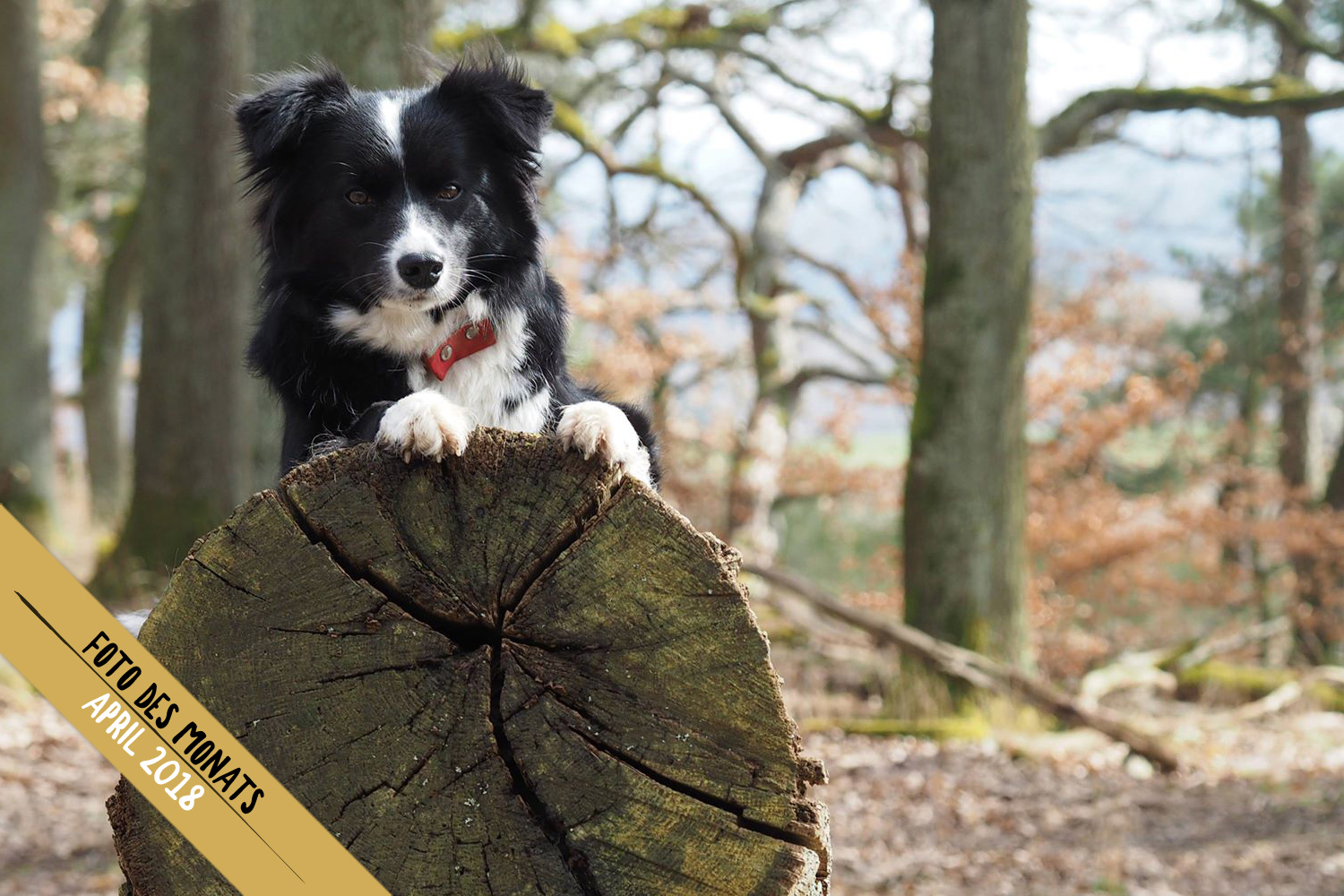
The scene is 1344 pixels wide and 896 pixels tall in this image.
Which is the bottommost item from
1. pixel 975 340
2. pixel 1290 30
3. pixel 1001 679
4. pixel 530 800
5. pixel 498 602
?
pixel 1001 679

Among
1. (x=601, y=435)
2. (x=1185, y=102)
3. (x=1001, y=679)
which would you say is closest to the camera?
(x=601, y=435)

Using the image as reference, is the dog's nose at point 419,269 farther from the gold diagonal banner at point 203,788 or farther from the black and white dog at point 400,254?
the gold diagonal banner at point 203,788

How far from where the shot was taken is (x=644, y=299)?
50.0 ft

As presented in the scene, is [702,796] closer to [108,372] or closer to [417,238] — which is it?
[417,238]

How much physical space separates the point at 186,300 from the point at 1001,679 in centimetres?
821

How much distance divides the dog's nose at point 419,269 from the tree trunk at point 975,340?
21.0 feet

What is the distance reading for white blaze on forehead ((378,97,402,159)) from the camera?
3.08 m

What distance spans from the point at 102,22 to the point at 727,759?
1857cm

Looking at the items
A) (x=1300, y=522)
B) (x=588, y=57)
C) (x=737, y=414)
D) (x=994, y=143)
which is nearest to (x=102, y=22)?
(x=588, y=57)

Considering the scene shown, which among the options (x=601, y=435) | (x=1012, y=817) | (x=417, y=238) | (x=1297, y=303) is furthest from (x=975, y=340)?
(x=1297, y=303)

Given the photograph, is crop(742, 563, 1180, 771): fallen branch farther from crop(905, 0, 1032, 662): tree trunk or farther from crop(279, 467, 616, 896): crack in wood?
crop(279, 467, 616, 896): crack in wood

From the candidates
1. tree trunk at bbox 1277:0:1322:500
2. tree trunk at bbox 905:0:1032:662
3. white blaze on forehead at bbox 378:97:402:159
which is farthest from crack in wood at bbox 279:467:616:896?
tree trunk at bbox 1277:0:1322:500

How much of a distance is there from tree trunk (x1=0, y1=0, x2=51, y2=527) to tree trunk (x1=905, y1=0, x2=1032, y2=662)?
10.2 meters

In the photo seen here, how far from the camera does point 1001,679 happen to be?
860cm
